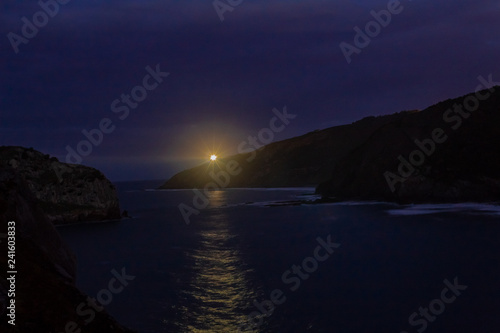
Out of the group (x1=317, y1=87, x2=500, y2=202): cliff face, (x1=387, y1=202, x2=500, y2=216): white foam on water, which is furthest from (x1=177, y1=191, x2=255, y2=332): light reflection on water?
(x1=317, y1=87, x2=500, y2=202): cliff face

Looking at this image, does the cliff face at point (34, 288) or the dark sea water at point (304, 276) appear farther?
the dark sea water at point (304, 276)

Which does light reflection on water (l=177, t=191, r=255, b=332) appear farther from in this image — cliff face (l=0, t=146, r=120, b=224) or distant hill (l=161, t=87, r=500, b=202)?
distant hill (l=161, t=87, r=500, b=202)

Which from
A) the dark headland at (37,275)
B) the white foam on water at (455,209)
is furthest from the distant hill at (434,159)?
the dark headland at (37,275)

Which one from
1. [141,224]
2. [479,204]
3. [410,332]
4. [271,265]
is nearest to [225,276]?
[271,265]

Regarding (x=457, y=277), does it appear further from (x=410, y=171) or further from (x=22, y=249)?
(x=410, y=171)

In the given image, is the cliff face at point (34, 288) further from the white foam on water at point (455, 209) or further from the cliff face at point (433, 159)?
the cliff face at point (433, 159)
